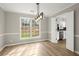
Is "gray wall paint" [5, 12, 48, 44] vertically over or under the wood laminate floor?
over

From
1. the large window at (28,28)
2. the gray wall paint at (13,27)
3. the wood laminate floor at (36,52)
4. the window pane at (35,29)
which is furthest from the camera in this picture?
the window pane at (35,29)

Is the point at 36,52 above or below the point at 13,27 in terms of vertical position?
below

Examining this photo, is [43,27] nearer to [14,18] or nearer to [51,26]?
[51,26]

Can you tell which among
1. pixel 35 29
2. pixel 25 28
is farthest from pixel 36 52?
pixel 35 29

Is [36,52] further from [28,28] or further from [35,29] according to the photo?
[35,29]

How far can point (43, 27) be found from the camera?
26.1 feet

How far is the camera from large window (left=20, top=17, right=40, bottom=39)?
6.78 metres

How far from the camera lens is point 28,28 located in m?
7.08

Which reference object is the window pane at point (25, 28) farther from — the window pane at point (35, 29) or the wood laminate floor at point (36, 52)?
the wood laminate floor at point (36, 52)

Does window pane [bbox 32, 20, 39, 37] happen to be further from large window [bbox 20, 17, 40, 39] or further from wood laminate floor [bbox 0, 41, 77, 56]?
wood laminate floor [bbox 0, 41, 77, 56]

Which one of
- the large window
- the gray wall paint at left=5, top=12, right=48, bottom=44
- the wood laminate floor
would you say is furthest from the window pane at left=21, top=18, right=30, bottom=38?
the wood laminate floor

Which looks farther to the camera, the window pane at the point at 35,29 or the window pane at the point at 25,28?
the window pane at the point at 35,29

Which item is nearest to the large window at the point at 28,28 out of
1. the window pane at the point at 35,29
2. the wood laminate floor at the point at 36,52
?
the window pane at the point at 35,29

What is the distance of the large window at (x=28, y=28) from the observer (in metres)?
6.78
